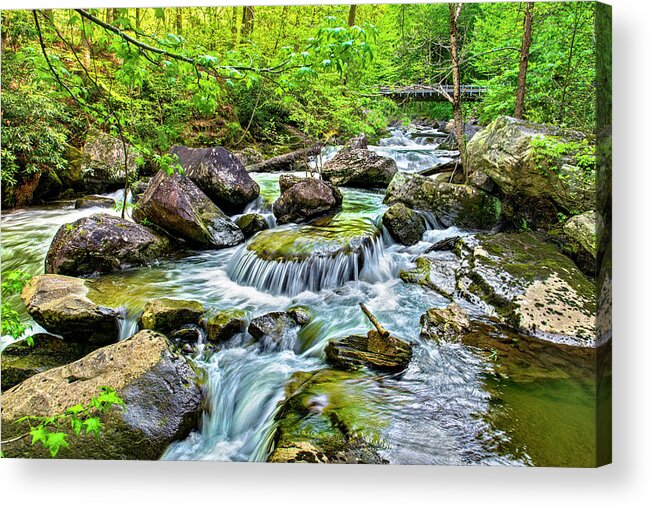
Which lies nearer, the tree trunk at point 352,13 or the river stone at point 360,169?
the tree trunk at point 352,13

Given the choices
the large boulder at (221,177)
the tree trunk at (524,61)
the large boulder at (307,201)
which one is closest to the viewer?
the tree trunk at (524,61)

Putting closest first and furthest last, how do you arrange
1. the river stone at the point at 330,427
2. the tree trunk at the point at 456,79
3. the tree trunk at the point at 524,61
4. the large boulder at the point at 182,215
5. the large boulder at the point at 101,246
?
the river stone at the point at 330,427 < the tree trunk at the point at 524,61 < the tree trunk at the point at 456,79 < the large boulder at the point at 101,246 < the large boulder at the point at 182,215

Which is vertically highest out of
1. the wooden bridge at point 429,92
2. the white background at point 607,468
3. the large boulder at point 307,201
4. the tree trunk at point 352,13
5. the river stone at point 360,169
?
the tree trunk at point 352,13

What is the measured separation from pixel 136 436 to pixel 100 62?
2224 mm

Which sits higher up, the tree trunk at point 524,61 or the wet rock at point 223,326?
the tree trunk at point 524,61

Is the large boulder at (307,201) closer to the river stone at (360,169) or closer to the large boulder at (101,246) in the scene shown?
the river stone at (360,169)

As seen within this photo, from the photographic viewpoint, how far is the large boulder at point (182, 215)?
4176 millimetres

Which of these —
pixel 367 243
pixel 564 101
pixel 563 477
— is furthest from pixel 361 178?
pixel 563 477

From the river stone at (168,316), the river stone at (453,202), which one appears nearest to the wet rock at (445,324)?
the river stone at (453,202)

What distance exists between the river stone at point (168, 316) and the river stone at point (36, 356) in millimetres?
408

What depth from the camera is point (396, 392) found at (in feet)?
9.14

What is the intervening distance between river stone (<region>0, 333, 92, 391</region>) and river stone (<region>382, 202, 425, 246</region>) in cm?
246

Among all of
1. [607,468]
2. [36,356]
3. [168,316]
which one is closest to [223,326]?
[168,316]

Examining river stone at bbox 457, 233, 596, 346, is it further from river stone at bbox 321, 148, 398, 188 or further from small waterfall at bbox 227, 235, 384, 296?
river stone at bbox 321, 148, 398, 188
